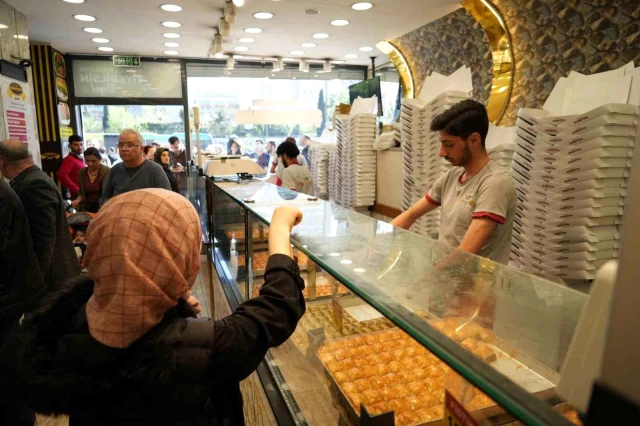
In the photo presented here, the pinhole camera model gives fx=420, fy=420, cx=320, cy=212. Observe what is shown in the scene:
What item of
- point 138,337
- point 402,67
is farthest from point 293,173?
point 138,337

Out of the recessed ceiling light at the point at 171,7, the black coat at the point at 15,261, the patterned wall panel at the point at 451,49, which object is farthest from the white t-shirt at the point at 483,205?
the recessed ceiling light at the point at 171,7

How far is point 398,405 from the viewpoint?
1186mm

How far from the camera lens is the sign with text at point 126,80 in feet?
25.6

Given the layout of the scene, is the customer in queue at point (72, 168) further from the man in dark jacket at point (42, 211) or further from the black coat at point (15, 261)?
the black coat at point (15, 261)

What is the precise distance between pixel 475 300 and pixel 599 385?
58cm

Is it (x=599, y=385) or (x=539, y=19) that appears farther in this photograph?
(x=539, y=19)

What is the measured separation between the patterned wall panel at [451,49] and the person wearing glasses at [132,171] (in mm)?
3755

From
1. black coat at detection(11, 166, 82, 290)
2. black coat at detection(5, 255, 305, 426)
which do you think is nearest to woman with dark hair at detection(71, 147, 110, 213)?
black coat at detection(11, 166, 82, 290)

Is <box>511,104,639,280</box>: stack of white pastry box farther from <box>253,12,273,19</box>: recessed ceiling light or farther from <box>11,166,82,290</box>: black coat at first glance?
<box>253,12,273,19</box>: recessed ceiling light

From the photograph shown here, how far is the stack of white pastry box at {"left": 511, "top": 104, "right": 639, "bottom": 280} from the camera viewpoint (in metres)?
2.43

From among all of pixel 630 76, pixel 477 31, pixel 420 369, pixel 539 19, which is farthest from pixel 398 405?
pixel 477 31

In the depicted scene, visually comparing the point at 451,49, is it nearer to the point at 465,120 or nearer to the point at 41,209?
the point at 465,120

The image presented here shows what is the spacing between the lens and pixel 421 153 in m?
4.20

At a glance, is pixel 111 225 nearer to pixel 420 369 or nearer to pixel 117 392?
pixel 117 392
